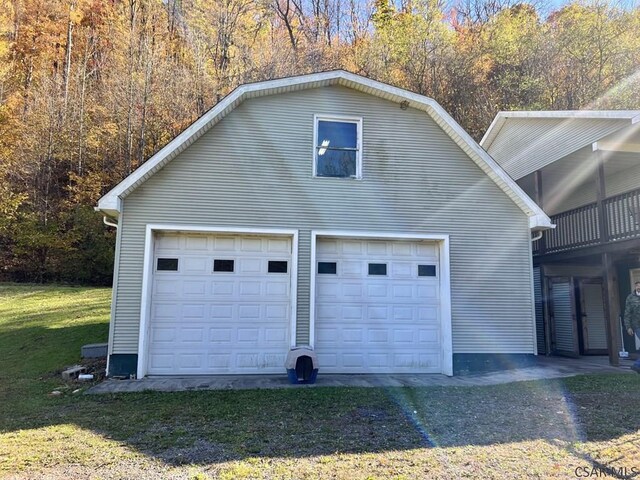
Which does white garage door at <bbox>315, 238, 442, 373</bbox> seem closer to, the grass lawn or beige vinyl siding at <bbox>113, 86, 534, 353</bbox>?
beige vinyl siding at <bbox>113, 86, 534, 353</bbox>

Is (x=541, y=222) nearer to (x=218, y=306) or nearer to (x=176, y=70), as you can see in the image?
(x=218, y=306)

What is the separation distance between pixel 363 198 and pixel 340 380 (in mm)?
3321

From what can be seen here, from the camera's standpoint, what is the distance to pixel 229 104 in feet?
26.7

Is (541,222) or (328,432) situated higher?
(541,222)

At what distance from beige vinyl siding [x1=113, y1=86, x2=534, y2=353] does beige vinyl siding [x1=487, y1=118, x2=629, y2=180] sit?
2762 mm

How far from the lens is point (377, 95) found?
880 centimetres

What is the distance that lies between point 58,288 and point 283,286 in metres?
11.6

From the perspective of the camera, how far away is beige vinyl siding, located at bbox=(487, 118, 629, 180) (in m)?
9.66

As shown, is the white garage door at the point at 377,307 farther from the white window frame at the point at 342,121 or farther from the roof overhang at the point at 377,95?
the roof overhang at the point at 377,95

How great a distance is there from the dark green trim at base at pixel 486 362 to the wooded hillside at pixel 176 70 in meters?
14.1

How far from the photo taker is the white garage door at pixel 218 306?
785 cm

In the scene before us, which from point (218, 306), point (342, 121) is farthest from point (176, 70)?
point (218, 306)

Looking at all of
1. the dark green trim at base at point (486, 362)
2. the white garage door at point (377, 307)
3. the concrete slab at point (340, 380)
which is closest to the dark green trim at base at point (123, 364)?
the concrete slab at point (340, 380)

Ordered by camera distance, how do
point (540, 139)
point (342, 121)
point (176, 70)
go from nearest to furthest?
point (342, 121), point (540, 139), point (176, 70)
